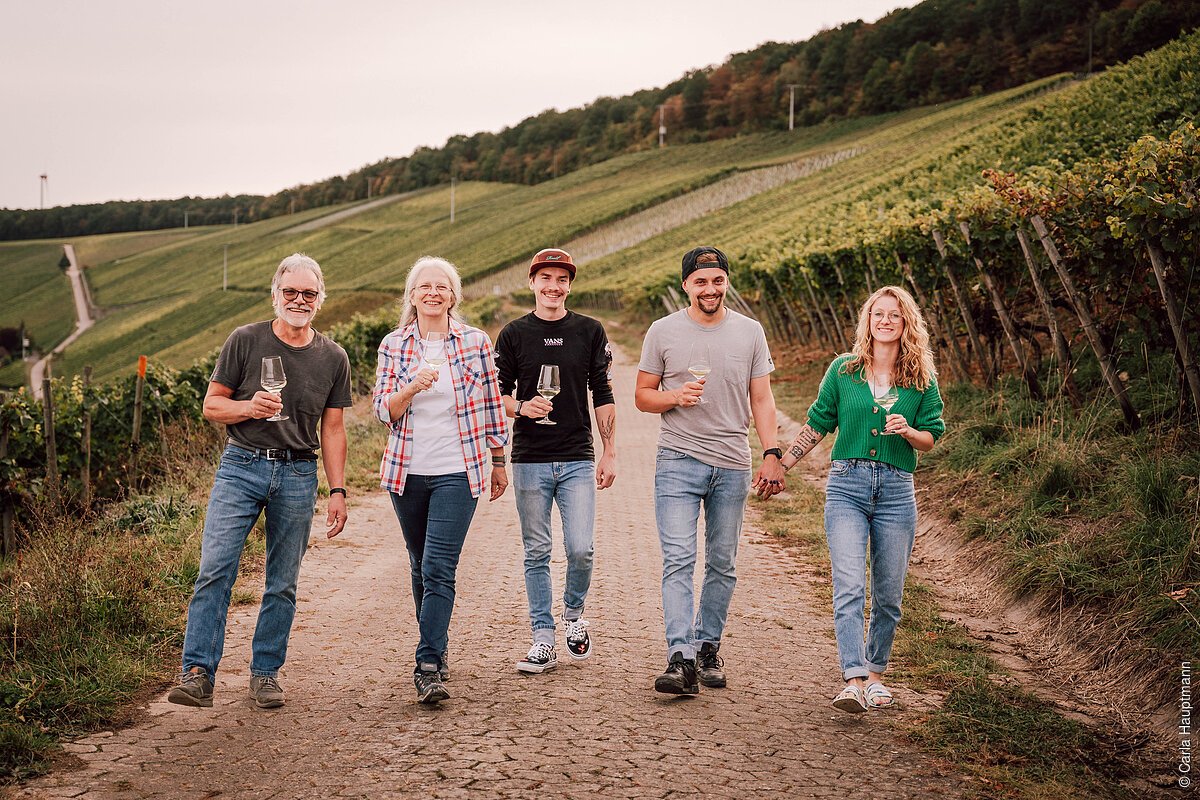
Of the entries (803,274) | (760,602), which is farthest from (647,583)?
(803,274)

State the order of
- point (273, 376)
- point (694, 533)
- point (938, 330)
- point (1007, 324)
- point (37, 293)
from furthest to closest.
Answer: point (37, 293) → point (938, 330) → point (1007, 324) → point (694, 533) → point (273, 376)

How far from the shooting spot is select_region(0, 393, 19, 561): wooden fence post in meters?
12.2

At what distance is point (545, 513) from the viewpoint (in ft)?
18.9

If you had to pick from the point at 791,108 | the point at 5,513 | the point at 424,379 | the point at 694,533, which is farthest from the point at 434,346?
the point at 791,108

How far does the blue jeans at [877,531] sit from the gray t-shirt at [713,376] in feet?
1.86

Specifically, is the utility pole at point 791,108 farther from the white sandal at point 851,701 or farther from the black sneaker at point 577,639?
the white sandal at point 851,701

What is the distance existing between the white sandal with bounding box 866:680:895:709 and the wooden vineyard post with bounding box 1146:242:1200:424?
3774mm

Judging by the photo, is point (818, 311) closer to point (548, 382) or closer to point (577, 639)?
point (577, 639)

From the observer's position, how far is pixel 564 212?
84.6 m

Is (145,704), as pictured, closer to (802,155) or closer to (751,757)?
(751,757)

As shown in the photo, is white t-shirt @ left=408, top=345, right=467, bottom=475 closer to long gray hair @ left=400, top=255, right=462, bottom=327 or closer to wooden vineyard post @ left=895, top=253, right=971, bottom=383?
long gray hair @ left=400, top=255, right=462, bottom=327

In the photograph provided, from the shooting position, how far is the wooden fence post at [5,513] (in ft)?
39.9

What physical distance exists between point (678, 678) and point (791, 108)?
101 metres

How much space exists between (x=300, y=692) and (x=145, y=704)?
73cm
